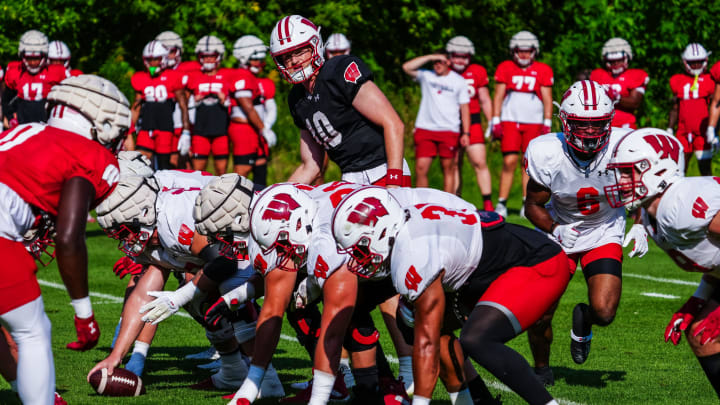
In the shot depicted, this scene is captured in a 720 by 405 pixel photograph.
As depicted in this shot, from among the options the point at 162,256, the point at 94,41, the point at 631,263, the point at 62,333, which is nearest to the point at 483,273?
the point at 162,256

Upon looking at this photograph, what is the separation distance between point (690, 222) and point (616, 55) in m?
8.34

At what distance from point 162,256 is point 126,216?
0.54 m

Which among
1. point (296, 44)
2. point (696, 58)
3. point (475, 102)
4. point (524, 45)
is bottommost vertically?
point (475, 102)

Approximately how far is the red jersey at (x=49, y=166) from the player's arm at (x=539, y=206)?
115 inches

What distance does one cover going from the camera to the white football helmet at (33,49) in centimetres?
1290

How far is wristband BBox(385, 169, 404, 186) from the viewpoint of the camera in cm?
586

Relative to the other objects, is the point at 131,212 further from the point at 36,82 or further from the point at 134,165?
the point at 36,82

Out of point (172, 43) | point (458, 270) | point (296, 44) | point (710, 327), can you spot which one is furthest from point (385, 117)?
point (172, 43)

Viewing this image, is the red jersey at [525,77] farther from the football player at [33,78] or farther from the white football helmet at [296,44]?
the white football helmet at [296,44]

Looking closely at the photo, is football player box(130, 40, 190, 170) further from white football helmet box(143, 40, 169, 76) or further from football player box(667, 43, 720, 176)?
football player box(667, 43, 720, 176)

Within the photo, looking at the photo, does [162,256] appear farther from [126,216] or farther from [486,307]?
[486,307]

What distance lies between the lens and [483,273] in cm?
477

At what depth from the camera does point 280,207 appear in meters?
4.84

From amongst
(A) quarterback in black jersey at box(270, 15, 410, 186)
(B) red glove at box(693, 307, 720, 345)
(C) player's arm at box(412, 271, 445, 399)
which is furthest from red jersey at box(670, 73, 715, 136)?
(C) player's arm at box(412, 271, 445, 399)
